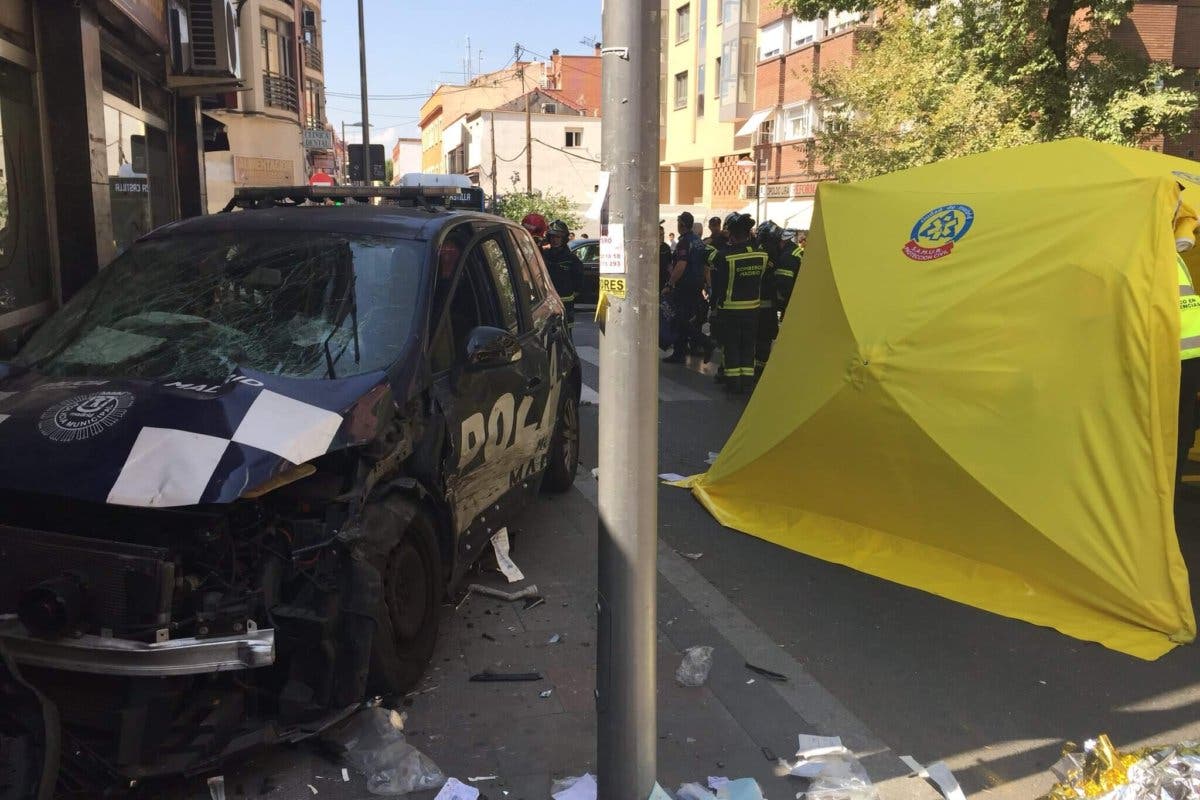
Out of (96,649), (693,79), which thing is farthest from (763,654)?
(693,79)

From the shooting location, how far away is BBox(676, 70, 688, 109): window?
41906 mm

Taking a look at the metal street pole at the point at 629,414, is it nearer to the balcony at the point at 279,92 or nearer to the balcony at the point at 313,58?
the balcony at the point at 279,92

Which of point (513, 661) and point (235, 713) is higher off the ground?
point (235, 713)

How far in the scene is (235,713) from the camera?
3.05 m

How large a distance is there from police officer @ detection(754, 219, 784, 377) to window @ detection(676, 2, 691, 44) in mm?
32987

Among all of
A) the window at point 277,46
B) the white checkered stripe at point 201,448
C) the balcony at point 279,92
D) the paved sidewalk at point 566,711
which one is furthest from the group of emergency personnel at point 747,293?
the window at point 277,46

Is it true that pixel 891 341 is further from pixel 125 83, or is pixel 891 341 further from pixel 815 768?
pixel 125 83

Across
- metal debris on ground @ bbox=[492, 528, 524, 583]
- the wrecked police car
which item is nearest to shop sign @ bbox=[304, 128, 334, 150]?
the wrecked police car

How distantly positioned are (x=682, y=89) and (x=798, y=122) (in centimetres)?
1401

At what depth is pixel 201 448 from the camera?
3080 millimetres

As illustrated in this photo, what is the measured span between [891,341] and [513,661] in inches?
106

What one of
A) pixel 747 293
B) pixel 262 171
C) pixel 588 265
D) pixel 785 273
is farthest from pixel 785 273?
pixel 262 171

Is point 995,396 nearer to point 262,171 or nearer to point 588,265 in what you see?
point 588,265

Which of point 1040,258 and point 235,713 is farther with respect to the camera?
point 1040,258
